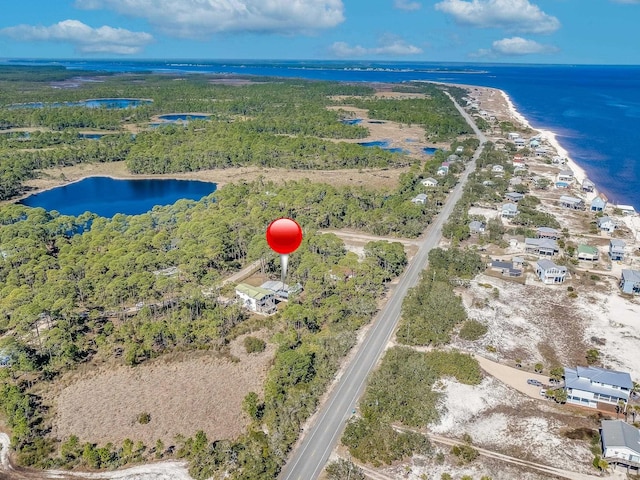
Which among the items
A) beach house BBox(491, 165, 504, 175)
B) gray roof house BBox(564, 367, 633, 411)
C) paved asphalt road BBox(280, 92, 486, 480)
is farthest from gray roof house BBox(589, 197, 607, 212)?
gray roof house BBox(564, 367, 633, 411)

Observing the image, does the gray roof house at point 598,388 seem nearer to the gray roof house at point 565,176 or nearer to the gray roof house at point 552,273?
the gray roof house at point 552,273

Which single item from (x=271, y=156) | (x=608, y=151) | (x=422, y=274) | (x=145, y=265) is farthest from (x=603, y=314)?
(x=608, y=151)

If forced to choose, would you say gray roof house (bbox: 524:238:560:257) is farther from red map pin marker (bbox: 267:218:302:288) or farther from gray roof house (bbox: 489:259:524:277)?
red map pin marker (bbox: 267:218:302:288)

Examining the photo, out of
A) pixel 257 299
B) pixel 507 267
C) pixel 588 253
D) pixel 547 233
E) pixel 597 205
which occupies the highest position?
pixel 597 205

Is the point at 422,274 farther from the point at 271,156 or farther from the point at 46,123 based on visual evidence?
the point at 46,123

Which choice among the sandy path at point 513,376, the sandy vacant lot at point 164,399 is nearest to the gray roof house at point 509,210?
the sandy path at point 513,376

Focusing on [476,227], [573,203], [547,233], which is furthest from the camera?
[573,203]

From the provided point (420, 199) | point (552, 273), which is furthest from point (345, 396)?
point (420, 199)

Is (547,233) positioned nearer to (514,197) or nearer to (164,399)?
(514,197)
